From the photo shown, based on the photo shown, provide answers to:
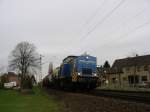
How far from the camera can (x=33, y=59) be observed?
8644 cm

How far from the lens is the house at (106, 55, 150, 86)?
79775mm

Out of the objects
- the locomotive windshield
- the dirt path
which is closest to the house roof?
the locomotive windshield

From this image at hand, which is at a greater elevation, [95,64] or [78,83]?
[95,64]

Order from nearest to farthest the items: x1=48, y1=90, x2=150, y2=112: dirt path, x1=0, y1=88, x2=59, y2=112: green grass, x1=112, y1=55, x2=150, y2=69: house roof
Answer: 1. x1=48, y1=90, x2=150, y2=112: dirt path
2. x1=0, y1=88, x2=59, y2=112: green grass
3. x1=112, y1=55, x2=150, y2=69: house roof

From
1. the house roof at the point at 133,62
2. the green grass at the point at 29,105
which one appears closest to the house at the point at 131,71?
the house roof at the point at 133,62

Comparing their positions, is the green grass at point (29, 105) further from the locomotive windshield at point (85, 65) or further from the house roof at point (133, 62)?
the house roof at point (133, 62)

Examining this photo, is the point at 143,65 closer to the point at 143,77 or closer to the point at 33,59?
the point at 143,77

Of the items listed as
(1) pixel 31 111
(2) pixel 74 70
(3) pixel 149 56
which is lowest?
(1) pixel 31 111

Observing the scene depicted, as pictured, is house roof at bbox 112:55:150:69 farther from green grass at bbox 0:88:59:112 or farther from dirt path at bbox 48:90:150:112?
dirt path at bbox 48:90:150:112

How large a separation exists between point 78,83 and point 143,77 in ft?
175

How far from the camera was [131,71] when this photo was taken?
8450cm

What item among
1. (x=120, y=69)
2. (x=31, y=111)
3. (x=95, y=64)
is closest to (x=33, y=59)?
(x=120, y=69)

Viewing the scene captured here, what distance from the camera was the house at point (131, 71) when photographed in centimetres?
7978

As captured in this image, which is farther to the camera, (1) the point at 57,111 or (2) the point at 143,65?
(2) the point at 143,65
